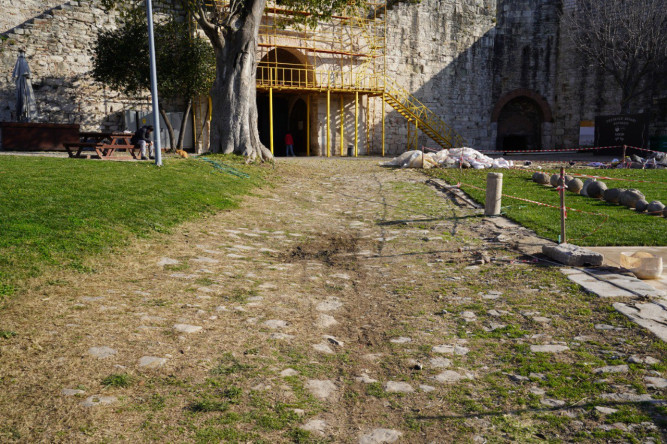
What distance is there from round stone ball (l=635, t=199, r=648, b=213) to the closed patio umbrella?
680 inches

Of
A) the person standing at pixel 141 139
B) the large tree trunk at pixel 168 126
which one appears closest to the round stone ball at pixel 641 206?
the person standing at pixel 141 139

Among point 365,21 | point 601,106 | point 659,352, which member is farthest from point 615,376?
point 601,106

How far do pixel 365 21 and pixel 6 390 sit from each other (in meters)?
23.4

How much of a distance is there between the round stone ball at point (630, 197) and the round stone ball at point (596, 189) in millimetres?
676

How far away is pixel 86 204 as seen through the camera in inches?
261

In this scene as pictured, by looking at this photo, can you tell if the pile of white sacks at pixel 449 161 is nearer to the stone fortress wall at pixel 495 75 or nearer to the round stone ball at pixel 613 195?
the round stone ball at pixel 613 195

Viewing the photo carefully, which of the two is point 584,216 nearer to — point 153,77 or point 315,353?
point 315,353

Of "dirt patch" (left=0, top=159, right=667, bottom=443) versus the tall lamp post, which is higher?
the tall lamp post

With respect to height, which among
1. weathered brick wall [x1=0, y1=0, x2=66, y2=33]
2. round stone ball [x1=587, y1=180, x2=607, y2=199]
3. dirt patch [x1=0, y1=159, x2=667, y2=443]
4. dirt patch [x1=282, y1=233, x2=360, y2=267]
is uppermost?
weathered brick wall [x1=0, y1=0, x2=66, y2=33]

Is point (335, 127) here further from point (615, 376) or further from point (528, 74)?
point (615, 376)

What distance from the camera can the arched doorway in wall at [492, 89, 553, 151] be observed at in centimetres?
2773

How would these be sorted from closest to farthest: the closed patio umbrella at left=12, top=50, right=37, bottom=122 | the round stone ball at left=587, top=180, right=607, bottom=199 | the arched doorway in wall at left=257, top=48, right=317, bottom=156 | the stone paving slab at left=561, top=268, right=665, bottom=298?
the stone paving slab at left=561, top=268, right=665, bottom=298
the round stone ball at left=587, top=180, right=607, bottom=199
the closed patio umbrella at left=12, top=50, right=37, bottom=122
the arched doorway in wall at left=257, top=48, right=317, bottom=156

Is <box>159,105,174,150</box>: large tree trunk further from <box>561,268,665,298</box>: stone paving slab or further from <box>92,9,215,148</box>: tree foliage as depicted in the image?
<box>561,268,665,298</box>: stone paving slab

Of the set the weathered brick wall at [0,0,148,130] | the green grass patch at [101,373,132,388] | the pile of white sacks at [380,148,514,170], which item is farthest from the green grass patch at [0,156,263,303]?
the weathered brick wall at [0,0,148,130]
